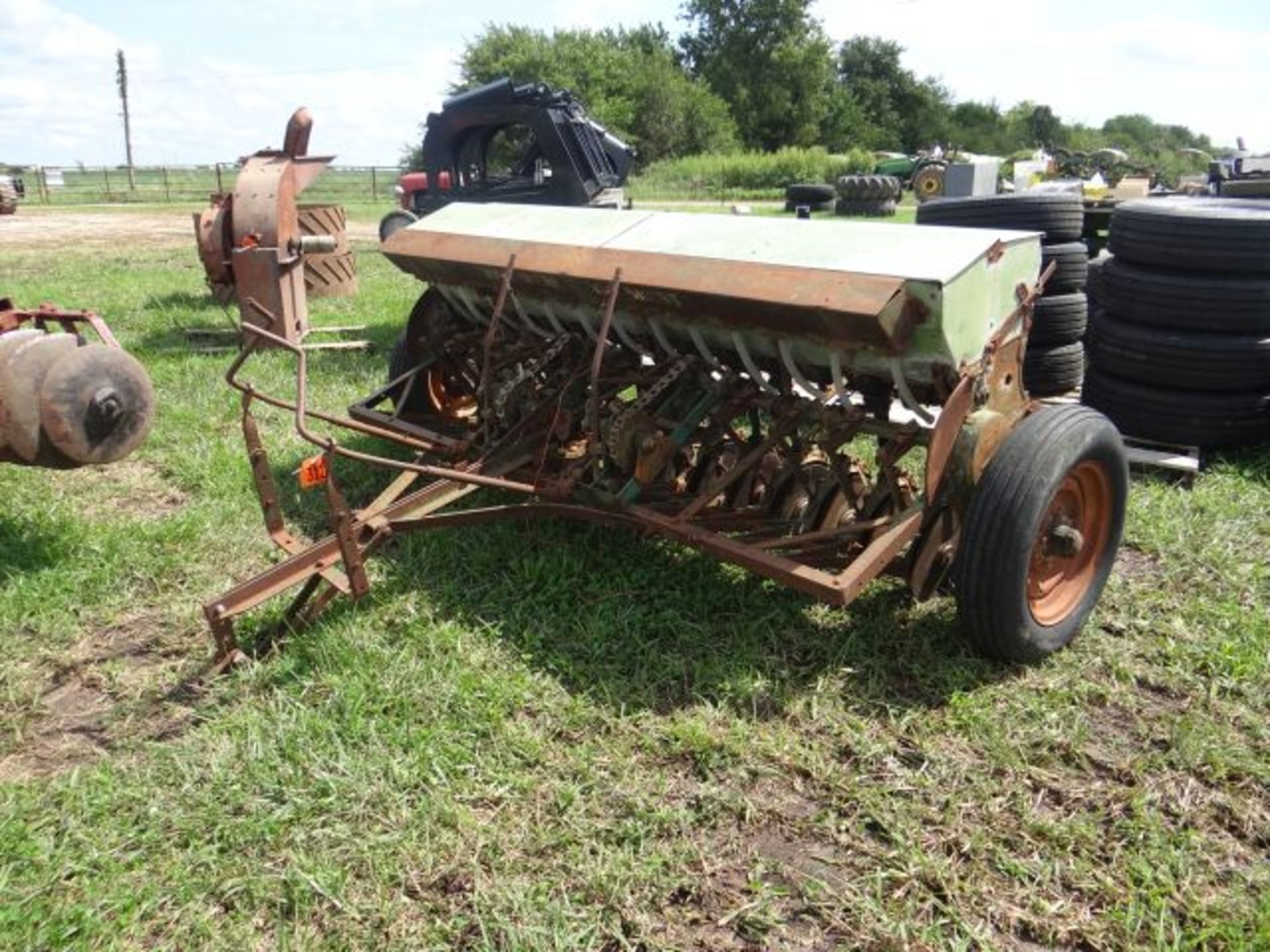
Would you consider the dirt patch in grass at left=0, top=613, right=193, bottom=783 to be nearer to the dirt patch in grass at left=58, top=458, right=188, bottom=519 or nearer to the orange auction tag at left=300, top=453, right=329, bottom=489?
the orange auction tag at left=300, top=453, right=329, bottom=489

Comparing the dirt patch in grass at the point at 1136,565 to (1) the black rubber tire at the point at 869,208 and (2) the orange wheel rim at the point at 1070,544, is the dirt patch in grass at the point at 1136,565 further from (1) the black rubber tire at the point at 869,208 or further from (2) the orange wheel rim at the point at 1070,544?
(1) the black rubber tire at the point at 869,208

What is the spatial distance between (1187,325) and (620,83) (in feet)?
136

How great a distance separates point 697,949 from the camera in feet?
6.95

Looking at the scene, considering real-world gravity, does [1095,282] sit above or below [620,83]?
below

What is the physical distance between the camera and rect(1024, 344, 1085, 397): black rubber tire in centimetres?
536

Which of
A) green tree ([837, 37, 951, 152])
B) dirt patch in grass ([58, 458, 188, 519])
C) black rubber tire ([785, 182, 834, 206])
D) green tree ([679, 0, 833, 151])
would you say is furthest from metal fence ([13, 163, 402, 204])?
green tree ([837, 37, 951, 152])

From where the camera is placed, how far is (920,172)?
19.9 m

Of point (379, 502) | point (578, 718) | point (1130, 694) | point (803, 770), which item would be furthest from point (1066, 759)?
point (379, 502)

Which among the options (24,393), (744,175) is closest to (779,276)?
(24,393)

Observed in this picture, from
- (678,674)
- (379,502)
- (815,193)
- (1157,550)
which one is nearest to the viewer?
(678,674)

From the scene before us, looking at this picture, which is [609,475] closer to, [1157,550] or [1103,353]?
[1157,550]

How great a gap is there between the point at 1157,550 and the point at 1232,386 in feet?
4.15

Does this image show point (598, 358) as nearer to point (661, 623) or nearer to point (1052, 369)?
point (661, 623)

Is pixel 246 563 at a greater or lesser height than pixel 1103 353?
lesser
